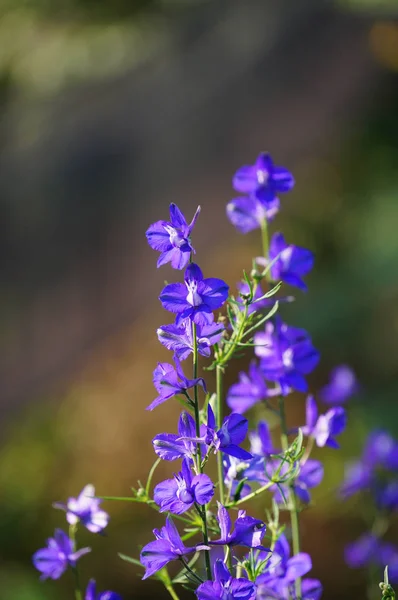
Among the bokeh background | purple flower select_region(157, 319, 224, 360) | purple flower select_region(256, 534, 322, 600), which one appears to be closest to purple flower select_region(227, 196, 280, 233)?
purple flower select_region(157, 319, 224, 360)

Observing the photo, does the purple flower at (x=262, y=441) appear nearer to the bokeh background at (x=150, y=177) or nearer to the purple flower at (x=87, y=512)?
the purple flower at (x=87, y=512)

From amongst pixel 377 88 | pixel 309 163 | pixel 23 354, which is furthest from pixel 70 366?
pixel 377 88

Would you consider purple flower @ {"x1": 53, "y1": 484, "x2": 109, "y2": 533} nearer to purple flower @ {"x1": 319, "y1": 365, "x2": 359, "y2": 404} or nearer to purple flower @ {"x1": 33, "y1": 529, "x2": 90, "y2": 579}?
purple flower @ {"x1": 33, "y1": 529, "x2": 90, "y2": 579}

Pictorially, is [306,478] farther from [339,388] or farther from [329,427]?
[339,388]

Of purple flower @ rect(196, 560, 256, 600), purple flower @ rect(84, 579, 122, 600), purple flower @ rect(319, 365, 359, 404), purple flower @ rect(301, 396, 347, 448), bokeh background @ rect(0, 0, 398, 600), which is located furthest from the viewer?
bokeh background @ rect(0, 0, 398, 600)

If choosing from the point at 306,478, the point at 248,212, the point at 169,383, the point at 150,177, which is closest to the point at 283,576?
the point at 306,478

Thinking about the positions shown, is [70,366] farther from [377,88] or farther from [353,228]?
[377,88]
